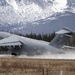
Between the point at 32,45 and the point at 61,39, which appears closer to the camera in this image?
the point at 32,45

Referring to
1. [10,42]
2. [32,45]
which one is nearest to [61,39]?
[32,45]

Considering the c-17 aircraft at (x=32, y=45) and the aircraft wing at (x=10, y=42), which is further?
the aircraft wing at (x=10, y=42)

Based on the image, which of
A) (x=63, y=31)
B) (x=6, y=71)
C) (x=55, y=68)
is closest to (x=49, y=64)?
(x=55, y=68)

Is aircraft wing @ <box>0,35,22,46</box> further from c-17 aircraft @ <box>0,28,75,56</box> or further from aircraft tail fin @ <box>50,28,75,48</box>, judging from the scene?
aircraft tail fin @ <box>50,28,75,48</box>

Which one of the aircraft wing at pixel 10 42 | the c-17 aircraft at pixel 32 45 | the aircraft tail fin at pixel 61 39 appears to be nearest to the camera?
the aircraft tail fin at pixel 61 39

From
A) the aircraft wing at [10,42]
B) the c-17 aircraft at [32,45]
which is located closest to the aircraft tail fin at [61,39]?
the c-17 aircraft at [32,45]

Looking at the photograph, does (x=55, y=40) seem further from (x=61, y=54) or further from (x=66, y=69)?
(x=66, y=69)

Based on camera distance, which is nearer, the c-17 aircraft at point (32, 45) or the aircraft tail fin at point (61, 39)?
the aircraft tail fin at point (61, 39)

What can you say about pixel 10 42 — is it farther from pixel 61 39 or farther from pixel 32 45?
pixel 61 39

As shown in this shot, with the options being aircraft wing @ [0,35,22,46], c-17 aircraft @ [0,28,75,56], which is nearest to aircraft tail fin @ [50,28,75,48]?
c-17 aircraft @ [0,28,75,56]

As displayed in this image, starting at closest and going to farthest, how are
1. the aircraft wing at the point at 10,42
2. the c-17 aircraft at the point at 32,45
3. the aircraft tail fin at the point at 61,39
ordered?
the aircraft tail fin at the point at 61,39, the c-17 aircraft at the point at 32,45, the aircraft wing at the point at 10,42

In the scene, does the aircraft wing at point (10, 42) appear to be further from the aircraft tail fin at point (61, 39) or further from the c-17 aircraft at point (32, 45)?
the aircraft tail fin at point (61, 39)

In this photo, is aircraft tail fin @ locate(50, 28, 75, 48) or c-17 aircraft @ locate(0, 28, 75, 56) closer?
aircraft tail fin @ locate(50, 28, 75, 48)

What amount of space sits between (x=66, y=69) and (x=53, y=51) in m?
19.4
